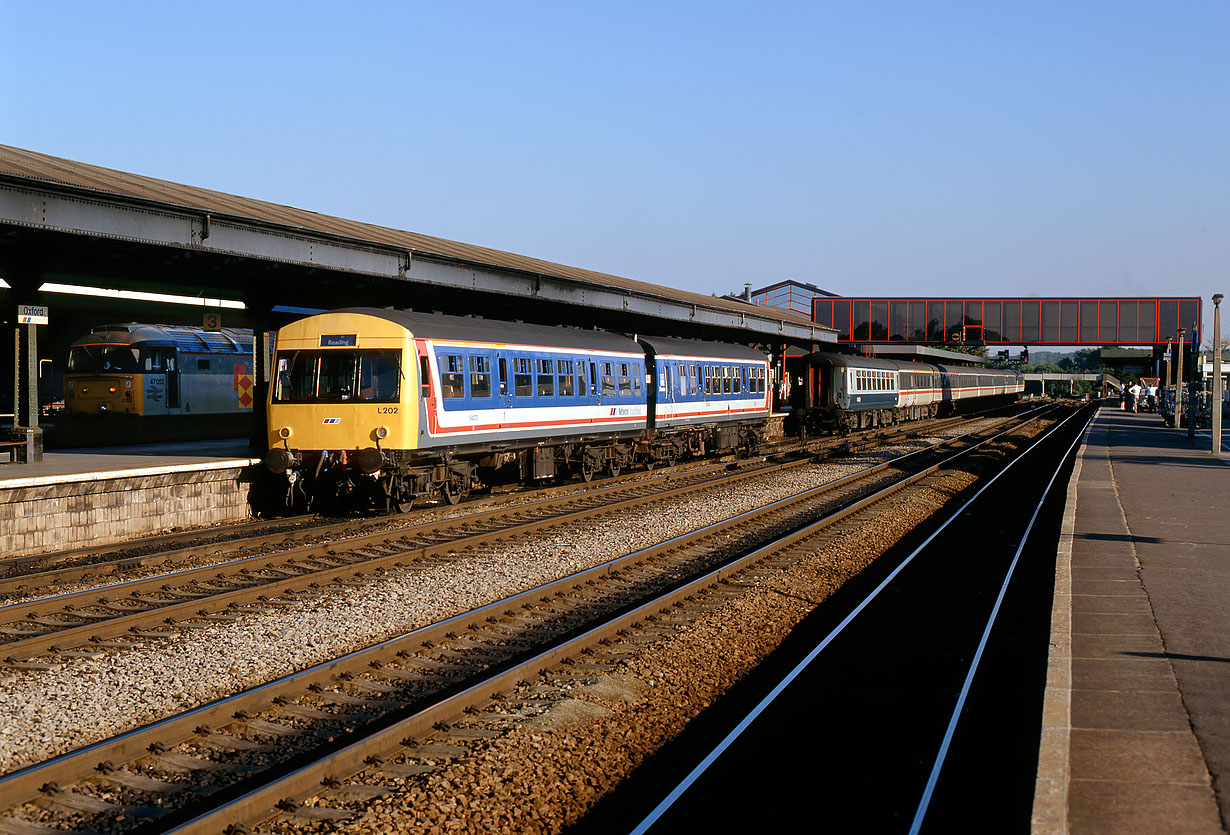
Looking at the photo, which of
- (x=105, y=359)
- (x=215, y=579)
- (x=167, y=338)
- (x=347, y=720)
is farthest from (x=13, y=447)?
(x=347, y=720)

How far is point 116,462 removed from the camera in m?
18.2

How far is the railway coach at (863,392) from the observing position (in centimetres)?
4059

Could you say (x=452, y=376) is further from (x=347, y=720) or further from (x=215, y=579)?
(x=347, y=720)

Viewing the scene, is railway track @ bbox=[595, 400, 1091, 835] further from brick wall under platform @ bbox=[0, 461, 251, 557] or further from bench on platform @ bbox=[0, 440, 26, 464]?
bench on platform @ bbox=[0, 440, 26, 464]

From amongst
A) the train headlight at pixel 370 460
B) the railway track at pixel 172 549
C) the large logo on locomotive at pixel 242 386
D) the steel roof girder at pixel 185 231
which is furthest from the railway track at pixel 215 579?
the large logo on locomotive at pixel 242 386

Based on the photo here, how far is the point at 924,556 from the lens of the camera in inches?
570

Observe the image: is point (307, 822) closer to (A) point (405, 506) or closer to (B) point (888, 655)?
(B) point (888, 655)

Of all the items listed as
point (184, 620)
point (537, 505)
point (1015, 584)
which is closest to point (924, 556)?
point (1015, 584)

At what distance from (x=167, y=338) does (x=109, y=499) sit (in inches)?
628

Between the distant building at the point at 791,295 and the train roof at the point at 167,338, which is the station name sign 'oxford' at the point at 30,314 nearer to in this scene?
the train roof at the point at 167,338

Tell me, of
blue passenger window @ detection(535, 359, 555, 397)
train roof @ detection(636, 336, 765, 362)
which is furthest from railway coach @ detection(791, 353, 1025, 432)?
blue passenger window @ detection(535, 359, 555, 397)

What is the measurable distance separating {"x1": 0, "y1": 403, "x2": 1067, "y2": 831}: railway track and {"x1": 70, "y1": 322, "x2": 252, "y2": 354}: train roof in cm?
2133

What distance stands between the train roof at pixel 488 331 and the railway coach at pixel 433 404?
0.04 meters

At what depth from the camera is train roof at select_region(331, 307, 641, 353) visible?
16.6 meters
